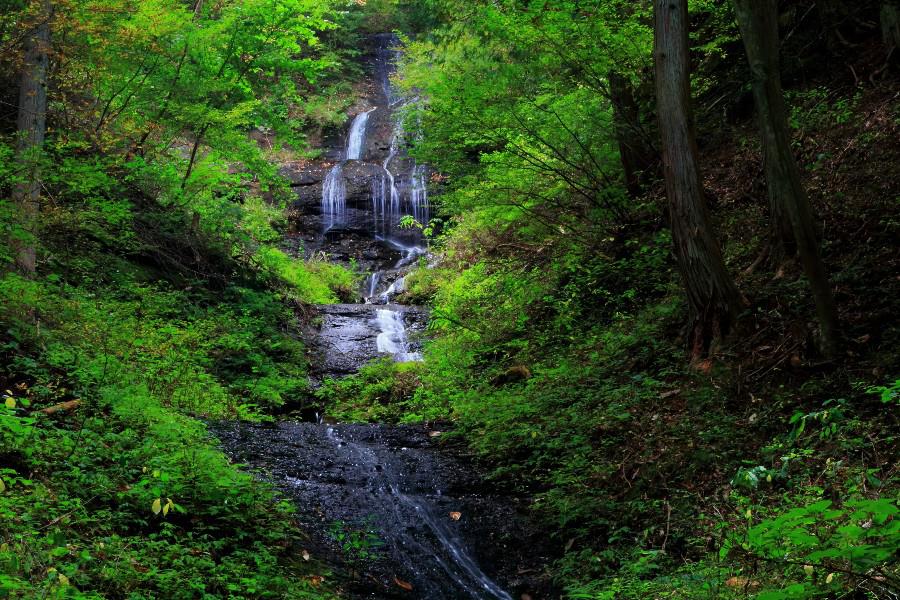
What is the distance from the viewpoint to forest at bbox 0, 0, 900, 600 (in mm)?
3932

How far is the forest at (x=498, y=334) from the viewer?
3932 millimetres

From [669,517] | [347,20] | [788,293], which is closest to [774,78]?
[788,293]

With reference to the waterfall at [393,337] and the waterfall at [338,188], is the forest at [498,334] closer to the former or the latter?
the waterfall at [393,337]

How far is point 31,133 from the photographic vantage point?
7766 mm

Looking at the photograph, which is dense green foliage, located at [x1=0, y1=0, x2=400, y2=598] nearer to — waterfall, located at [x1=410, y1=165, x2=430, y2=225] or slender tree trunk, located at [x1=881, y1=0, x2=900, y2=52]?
waterfall, located at [x1=410, y1=165, x2=430, y2=225]

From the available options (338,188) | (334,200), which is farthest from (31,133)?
(338,188)

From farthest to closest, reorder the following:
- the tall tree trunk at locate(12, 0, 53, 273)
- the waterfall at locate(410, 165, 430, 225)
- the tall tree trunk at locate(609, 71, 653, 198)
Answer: the waterfall at locate(410, 165, 430, 225) → the tall tree trunk at locate(609, 71, 653, 198) → the tall tree trunk at locate(12, 0, 53, 273)

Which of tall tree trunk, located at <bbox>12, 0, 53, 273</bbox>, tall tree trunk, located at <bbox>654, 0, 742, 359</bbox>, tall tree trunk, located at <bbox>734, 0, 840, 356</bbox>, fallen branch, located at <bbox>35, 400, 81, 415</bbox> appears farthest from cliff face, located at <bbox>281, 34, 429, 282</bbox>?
tall tree trunk, located at <bbox>734, 0, 840, 356</bbox>

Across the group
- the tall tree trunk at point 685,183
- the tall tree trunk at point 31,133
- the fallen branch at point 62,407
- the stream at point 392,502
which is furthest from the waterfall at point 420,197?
the fallen branch at point 62,407

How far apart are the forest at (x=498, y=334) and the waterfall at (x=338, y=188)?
944 cm

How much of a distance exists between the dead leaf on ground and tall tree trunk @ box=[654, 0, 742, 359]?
358cm

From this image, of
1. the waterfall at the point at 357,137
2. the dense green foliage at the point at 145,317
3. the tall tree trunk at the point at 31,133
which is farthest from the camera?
the waterfall at the point at 357,137

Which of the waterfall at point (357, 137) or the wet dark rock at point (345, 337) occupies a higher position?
the waterfall at point (357, 137)

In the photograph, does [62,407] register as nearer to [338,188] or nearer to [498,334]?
[498,334]
